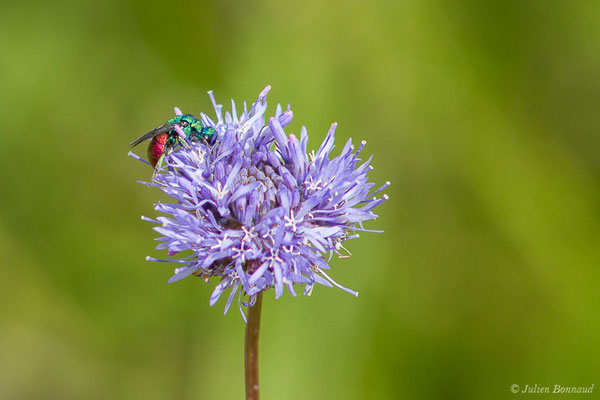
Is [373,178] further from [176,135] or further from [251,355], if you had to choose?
[251,355]

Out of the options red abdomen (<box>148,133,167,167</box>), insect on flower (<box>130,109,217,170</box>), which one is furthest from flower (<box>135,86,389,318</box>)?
red abdomen (<box>148,133,167,167</box>)

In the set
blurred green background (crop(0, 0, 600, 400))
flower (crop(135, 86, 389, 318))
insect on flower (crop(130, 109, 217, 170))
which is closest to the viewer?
flower (crop(135, 86, 389, 318))

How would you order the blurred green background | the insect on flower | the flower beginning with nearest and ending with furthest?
the flower
the insect on flower
the blurred green background

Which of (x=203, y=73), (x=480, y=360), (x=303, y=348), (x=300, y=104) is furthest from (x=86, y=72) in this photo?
(x=480, y=360)

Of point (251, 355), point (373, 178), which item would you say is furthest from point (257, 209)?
point (373, 178)

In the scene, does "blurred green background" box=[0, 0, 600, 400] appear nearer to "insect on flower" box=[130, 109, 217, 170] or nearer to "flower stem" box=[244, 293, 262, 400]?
"flower stem" box=[244, 293, 262, 400]

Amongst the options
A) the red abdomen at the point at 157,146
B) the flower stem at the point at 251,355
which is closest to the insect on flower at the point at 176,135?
the red abdomen at the point at 157,146

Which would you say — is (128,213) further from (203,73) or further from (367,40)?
(367,40)

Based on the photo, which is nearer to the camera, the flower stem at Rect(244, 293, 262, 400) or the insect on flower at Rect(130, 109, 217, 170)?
the flower stem at Rect(244, 293, 262, 400)

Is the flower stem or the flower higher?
the flower
